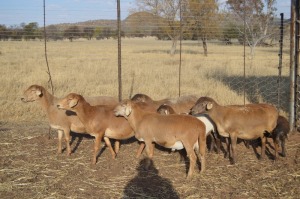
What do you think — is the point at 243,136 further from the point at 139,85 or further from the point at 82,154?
the point at 139,85

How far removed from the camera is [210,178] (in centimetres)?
698

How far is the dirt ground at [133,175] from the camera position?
6.36 m

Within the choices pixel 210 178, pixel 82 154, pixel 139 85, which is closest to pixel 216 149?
pixel 210 178

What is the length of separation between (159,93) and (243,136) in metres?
7.29

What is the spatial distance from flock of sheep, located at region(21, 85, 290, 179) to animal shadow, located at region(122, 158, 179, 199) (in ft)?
0.86

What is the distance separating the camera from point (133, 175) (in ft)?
23.7

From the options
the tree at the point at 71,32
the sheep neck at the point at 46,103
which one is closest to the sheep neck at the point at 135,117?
the sheep neck at the point at 46,103

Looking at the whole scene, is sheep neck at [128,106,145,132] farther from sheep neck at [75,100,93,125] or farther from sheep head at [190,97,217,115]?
sheep head at [190,97,217,115]

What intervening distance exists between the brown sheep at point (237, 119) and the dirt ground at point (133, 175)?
0.62 m

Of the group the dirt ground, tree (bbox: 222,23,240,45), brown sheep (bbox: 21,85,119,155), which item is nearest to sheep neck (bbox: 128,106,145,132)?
the dirt ground

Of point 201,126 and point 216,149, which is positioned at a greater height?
point 201,126

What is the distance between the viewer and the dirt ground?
6355 millimetres

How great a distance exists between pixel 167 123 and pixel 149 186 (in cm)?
133

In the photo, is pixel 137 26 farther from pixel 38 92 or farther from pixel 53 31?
pixel 38 92
